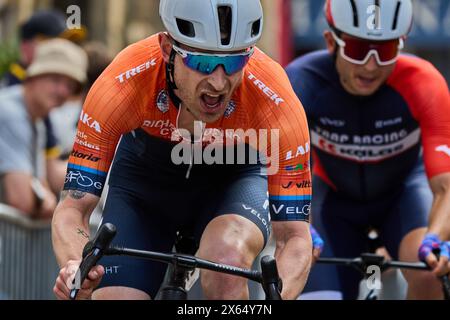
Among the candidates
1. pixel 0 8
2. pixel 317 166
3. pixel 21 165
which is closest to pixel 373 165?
pixel 317 166

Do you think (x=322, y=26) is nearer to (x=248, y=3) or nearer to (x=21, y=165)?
(x=21, y=165)

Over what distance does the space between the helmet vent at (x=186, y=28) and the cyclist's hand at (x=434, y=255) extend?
196 cm

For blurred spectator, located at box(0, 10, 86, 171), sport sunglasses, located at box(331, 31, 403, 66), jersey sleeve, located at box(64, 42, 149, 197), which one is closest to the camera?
jersey sleeve, located at box(64, 42, 149, 197)

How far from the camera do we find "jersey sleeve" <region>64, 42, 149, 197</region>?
230 inches

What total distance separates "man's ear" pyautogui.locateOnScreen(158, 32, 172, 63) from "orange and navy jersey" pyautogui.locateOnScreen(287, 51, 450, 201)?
5.58 feet

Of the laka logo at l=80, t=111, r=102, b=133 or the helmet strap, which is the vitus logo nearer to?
the helmet strap

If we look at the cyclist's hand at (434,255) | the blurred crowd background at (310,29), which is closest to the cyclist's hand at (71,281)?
Answer: the cyclist's hand at (434,255)

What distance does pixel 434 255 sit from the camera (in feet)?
21.9

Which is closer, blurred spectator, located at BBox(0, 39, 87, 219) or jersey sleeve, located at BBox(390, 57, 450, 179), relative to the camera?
jersey sleeve, located at BBox(390, 57, 450, 179)

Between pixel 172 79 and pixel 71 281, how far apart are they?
126 cm

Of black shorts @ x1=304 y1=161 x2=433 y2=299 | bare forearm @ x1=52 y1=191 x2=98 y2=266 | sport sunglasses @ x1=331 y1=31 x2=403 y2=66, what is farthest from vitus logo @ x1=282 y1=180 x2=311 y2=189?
black shorts @ x1=304 y1=161 x2=433 y2=299

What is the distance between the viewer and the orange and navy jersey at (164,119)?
586cm

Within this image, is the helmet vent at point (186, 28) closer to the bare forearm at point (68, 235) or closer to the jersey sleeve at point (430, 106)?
the bare forearm at point (68, 235)

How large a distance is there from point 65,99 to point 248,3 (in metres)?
4.65
